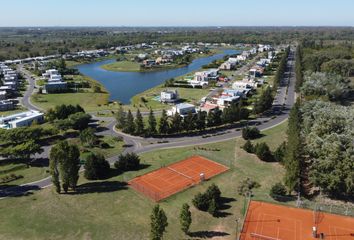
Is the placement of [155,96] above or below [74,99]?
above

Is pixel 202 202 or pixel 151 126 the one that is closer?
pixel 202 202

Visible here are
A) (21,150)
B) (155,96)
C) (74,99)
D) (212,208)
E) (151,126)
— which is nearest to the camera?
(212,208)

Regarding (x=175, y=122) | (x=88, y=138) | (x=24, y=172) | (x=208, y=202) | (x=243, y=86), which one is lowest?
(x=24, y=172)

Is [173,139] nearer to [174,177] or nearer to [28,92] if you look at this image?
[174,177]

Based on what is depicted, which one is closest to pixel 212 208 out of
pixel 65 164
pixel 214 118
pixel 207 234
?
pixel 207 234

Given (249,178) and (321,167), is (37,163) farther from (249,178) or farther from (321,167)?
(321,167)

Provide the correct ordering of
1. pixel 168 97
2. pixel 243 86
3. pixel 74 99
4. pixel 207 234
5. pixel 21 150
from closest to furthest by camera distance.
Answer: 1. pixel 207 234
2. pixel 21 150
3. pixel 168 97
4. pixel 74 99
5. pixel 243 86
